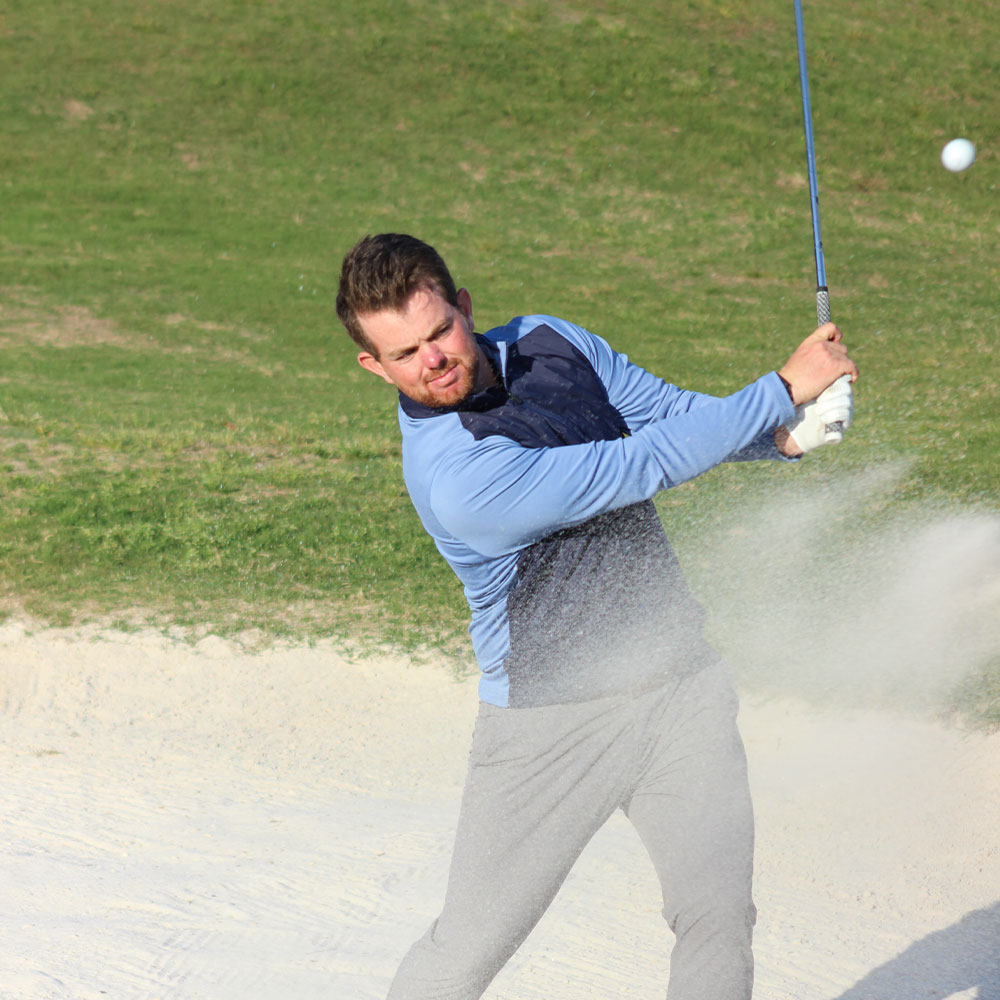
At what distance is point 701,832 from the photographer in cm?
288

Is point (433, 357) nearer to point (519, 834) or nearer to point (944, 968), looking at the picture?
point (519, 834)

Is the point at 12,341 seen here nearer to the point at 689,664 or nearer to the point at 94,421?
the point at 94,421

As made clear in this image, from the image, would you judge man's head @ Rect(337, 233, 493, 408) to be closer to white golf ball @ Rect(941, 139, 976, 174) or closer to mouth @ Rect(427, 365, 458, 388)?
mouth @ Rect(427, 365, 458, 388)

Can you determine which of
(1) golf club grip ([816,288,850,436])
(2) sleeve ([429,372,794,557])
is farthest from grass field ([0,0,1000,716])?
(2) sleeve ([429,372,794,557])

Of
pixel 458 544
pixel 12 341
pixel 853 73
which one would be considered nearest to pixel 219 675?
pixel 458 544

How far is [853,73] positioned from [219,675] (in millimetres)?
25060

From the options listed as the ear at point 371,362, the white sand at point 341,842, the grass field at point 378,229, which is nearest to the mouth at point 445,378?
the ear at point 371,362

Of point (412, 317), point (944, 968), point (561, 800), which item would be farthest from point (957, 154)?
point (561, 800)

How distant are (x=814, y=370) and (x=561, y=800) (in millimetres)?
1135

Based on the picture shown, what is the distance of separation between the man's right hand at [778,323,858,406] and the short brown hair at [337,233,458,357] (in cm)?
78

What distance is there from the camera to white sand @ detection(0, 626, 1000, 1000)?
4629 millimetres

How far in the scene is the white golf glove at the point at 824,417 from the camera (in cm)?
282

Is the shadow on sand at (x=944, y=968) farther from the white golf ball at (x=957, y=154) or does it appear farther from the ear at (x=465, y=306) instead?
the white golf ball at (x=957, y=154)

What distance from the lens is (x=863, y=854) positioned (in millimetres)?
5383
